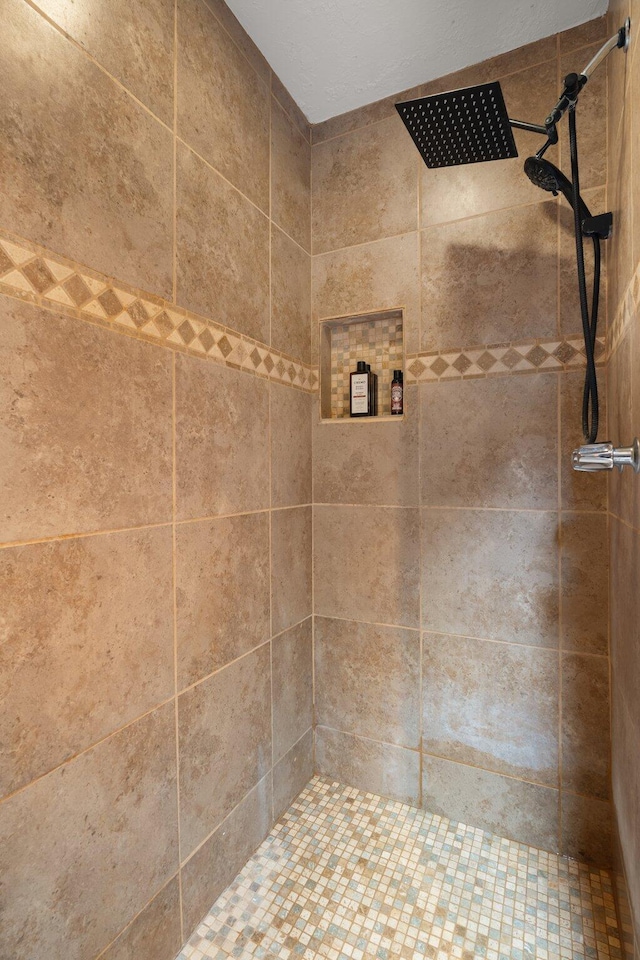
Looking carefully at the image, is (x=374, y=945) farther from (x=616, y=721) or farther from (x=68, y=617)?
(x=68, y=617)

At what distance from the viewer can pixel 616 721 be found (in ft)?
3.51

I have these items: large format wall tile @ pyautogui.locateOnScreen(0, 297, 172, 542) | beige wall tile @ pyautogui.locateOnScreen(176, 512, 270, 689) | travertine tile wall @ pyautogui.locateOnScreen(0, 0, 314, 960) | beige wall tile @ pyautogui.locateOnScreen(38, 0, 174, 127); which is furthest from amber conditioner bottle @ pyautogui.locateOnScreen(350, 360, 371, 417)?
beige wall tile @ pyautogui.locateOnScreen(38, 0, 174, 127)

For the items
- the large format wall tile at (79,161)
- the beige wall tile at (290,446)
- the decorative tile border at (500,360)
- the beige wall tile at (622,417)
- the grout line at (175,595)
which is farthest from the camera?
the beige wall tile at (290,446)

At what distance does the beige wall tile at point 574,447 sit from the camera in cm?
121

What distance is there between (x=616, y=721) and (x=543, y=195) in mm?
1395

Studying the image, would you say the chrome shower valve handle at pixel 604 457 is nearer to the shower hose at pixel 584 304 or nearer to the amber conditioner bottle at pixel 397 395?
the shower hose at pixel 584 304

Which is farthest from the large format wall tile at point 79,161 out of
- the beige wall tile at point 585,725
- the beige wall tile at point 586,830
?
the beige wall tile at point 586,830

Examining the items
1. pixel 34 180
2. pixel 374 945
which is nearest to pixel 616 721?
pixel 374 945

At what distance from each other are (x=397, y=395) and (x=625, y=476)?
2.38ft

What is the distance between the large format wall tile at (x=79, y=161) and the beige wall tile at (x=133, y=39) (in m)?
0.03


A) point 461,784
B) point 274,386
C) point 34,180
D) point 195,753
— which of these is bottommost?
point 461,784

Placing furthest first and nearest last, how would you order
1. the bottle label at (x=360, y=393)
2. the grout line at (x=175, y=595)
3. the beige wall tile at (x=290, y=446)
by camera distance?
the bottle label at (x=360, y=393) < the beige wall tile at (x=290, y=446) < the grout line at (x=175, y=595)

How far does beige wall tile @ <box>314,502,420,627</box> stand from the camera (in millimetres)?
1435

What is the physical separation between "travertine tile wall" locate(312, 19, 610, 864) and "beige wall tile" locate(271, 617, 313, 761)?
6 centimetres
